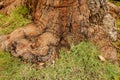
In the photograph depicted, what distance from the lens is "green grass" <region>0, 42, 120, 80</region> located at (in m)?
4.27

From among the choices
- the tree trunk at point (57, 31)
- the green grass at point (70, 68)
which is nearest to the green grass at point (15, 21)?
the tree trunk at point (57, 31)

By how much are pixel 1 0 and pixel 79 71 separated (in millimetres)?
3307

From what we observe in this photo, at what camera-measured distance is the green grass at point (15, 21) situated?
16.8ft

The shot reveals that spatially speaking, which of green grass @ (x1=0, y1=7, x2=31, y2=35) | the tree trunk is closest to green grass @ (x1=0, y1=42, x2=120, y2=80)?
the tree trunk

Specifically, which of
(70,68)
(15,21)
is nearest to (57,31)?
(70,68)

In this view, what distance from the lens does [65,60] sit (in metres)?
4.45

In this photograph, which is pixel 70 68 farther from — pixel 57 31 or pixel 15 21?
pixel 15 21

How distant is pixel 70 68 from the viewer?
4340mm

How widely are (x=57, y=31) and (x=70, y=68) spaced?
738 millimetres

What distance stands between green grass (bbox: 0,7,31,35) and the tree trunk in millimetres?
230

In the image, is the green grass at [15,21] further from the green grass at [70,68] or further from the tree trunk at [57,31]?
the green grass at [70,68]

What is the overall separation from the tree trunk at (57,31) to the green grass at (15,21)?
0.23 m

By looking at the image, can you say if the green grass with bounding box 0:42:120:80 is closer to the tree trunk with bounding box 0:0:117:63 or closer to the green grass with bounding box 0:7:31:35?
the tree trunk with bounding box 0:0:117:63

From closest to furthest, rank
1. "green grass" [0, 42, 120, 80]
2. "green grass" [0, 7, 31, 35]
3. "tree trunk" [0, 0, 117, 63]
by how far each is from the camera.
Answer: "green grass" [0, 42, 120, 80] < "tree trunk" [0, 0, 117, 63] < "green grass" [0, 7, 31, 35]
